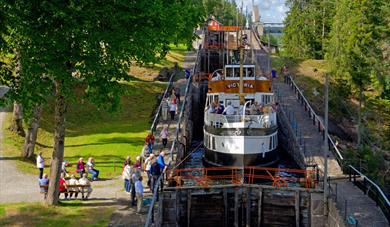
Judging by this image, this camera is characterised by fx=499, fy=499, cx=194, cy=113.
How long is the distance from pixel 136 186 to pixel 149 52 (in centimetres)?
514

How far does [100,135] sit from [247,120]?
10.9 meters

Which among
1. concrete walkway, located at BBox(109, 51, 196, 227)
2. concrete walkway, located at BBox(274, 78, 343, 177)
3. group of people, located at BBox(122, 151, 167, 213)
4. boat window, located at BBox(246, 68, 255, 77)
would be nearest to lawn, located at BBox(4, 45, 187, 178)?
concrete walkway, located at BBox(109, 51, 196, 227)

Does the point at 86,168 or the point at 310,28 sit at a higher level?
the point at 310,28

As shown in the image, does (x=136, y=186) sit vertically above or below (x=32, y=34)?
below

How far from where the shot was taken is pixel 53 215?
18.9 m

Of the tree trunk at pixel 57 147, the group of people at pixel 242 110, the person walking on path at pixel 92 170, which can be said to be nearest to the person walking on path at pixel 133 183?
the tree trunk at pixel 57 147

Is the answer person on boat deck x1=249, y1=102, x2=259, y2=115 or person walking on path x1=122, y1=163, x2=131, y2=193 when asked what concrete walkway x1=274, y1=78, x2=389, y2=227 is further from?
person walking on path x1=122, y1=163, x2=131, y2=193

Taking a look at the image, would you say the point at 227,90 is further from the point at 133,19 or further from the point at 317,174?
the point at 133,19

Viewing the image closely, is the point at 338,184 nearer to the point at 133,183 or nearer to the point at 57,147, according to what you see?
the point at 133,183

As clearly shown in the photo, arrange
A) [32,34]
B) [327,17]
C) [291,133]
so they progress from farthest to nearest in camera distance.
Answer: [327,17] → [291,133] → [32,34]

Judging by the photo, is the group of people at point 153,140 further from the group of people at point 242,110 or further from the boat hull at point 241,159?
the group of people at point 242,110

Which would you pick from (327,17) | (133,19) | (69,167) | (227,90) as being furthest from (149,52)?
(327,17)

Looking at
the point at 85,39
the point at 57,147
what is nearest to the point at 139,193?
the point at 57,147

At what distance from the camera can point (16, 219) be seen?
60.5 feet
